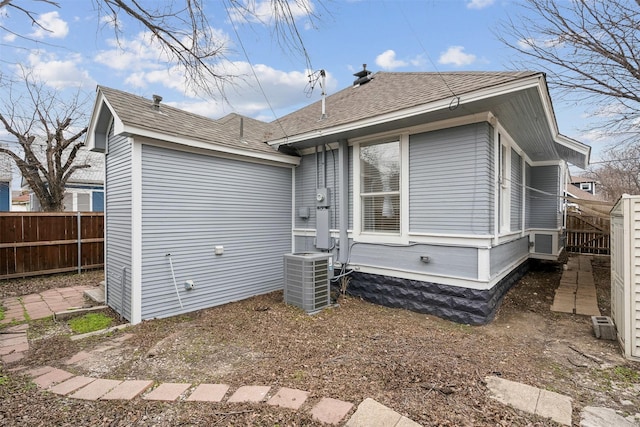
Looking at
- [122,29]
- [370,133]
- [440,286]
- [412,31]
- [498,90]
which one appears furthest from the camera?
[370,133]

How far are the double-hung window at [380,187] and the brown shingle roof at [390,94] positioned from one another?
709 millimetres

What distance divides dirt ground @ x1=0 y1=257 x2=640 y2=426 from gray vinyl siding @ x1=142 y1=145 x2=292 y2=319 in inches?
21.5

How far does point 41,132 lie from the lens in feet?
37.8

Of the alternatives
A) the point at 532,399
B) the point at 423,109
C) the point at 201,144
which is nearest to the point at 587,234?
the point at 423,109

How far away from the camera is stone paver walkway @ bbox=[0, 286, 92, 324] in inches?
197

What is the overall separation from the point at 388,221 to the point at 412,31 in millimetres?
2959

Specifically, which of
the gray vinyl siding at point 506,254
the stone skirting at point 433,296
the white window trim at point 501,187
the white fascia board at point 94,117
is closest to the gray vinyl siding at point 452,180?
the white window trim at point 501,187

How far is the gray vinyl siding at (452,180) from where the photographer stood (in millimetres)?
4523

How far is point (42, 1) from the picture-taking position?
2.67 meters

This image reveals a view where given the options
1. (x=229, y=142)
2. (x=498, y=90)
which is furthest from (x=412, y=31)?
(x=229, y=142)

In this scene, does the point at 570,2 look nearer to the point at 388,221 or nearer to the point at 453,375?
the point at 388,221

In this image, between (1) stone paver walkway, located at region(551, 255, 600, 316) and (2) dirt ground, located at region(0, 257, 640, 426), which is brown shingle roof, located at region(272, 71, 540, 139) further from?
(1) stone paver walkway, located at region(551, 255, 600, 316)

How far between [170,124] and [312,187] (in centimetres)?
284

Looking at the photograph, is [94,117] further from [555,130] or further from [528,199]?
[528,199]
